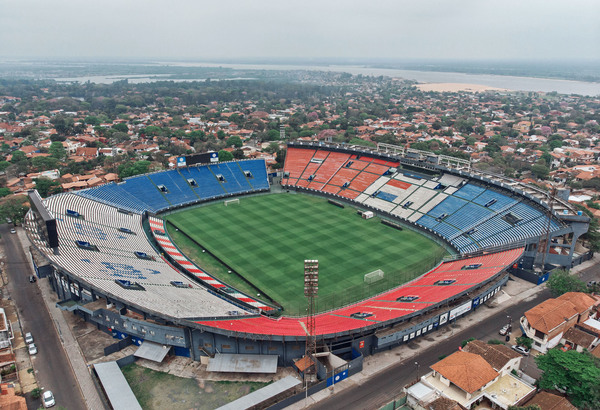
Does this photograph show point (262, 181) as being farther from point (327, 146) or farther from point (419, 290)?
point (419, 290)

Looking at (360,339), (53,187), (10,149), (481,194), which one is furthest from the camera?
(10,149)

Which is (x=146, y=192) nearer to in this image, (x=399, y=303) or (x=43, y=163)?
(x=43, y=163)

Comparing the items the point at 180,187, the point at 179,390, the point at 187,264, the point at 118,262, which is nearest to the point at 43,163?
the point at 180,187

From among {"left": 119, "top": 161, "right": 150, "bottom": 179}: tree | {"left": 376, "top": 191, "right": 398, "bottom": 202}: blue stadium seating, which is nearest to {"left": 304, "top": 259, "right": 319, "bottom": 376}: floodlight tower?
{"left": 376, "top": 191, "right": 398, "bottom": 202}: blue stadium seating

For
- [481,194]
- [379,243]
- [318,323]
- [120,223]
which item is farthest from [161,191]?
[481,194]

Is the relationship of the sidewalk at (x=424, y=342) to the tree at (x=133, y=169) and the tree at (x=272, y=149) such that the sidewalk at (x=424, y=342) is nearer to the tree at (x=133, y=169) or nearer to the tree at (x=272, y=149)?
the tree at (x=133, y=169)

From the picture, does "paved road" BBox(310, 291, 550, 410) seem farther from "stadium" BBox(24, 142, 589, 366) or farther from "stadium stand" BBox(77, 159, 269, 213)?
"stadium stand" BBox(77, 159, 269, 213)
